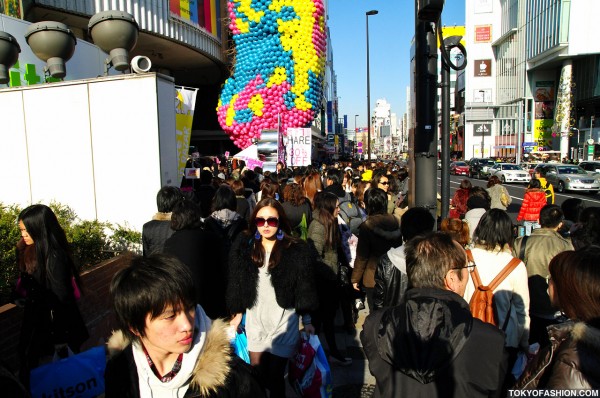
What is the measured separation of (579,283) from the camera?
180cm

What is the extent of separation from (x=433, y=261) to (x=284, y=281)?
4.30ft

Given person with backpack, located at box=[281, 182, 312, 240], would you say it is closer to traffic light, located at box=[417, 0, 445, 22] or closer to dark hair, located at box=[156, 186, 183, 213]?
dark hair, located at box=[156, 186, 183, 213]

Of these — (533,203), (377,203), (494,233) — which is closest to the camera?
(494,233)

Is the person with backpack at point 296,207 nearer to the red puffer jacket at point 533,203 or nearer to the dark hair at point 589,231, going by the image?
the dark hair at point 589,231

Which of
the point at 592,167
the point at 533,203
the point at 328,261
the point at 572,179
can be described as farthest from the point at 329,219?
the point at 592,167

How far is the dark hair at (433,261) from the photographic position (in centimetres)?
207

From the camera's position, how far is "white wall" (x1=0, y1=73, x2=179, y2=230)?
624 centimetres

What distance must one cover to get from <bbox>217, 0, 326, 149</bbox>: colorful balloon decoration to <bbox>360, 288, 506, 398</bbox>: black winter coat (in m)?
17.8

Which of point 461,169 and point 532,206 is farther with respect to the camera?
point 461,169

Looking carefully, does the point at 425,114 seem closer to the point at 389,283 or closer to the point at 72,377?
the point at 389,283

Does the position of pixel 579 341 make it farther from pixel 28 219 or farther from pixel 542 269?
pixel 28 219

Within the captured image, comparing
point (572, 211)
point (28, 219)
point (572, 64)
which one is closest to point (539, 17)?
point (572, 64)

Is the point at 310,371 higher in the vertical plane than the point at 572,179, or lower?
higher

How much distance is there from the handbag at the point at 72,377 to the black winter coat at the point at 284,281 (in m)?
0.94
